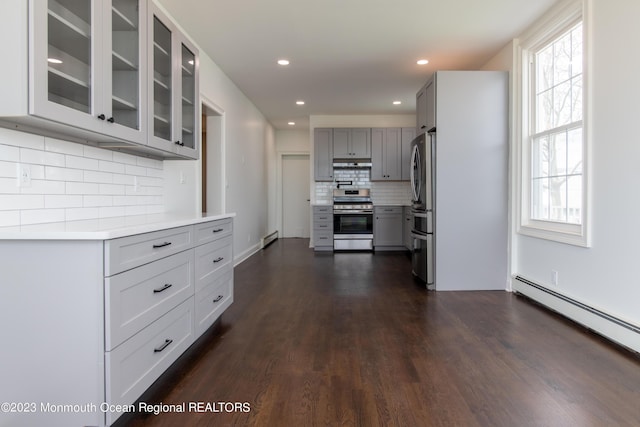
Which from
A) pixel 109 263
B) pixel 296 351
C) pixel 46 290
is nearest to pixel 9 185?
pixel 46 290

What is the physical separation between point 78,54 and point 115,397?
1.52 m

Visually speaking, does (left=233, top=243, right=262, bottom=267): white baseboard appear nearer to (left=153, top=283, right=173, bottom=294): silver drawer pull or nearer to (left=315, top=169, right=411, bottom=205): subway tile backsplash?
(left=315, top=169, right=411, bottom=205): subway tile backsplash

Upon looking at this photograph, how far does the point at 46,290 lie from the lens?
1413 mm

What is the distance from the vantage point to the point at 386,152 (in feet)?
23.3

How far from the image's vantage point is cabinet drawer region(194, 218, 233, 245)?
234 cm

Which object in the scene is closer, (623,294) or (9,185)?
(9,185)

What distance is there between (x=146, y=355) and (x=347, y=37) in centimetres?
338

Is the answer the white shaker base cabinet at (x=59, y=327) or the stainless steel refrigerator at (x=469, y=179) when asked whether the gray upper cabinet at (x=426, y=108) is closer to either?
the stainless steel refrigerator at (x=469, y=179)

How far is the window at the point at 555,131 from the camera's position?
3002 millimetres

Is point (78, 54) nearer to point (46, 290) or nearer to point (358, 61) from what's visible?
point (46, 290)

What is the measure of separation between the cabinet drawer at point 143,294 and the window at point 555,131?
2899 mm

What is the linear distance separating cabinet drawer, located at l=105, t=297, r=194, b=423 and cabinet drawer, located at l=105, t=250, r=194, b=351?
5 centimetres

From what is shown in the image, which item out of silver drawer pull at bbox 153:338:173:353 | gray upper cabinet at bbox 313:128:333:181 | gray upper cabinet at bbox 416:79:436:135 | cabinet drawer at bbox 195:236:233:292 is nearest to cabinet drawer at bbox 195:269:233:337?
cabinet drawer at bbox 195:236:233:292

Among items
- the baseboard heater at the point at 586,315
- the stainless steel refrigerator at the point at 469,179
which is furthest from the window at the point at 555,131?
the baseboard heater at the point at 586,315
